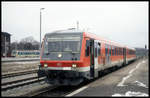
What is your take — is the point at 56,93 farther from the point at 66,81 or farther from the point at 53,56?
the point at 53,56

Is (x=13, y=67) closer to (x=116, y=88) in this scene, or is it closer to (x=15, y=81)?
(x=15, y=81)

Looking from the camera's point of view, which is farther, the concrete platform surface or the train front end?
the train front end

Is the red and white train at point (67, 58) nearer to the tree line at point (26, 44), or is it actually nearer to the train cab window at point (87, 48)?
the train cab window at point (87, 48)

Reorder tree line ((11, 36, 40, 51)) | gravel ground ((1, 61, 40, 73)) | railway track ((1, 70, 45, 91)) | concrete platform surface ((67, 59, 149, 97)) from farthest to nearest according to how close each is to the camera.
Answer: tree line ((11, 36, 40, 51))
gravel ground ((1, 61, 40, 73))
railway track ((1, 70, 45, 91))
concrete platform surface ((67, 59, 149, 97))

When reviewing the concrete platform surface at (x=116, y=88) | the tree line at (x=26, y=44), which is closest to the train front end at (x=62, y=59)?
the concrete platform surface at (x=116, y=88)

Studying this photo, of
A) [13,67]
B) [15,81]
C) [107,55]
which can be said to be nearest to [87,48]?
[15,81]

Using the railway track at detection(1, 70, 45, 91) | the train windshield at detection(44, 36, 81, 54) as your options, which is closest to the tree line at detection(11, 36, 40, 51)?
the railway track at detection(1, 70, 45, 91)

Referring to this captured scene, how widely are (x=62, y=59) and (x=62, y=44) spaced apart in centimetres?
91

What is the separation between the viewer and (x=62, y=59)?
1104cm

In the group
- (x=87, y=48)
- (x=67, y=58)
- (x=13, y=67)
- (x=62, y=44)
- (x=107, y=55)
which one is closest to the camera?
(x=67, y=58)

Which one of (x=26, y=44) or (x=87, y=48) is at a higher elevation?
(x=26, y=44)

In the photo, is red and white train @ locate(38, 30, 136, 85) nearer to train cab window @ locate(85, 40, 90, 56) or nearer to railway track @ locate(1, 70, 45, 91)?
train cab window @ locate(85, 40, 90, 56)

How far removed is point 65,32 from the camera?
11891 mm

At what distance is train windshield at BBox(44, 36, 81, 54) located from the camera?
11266mm
